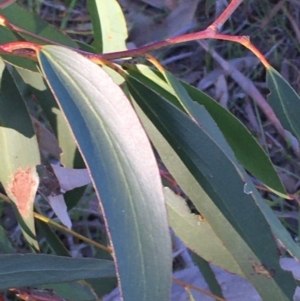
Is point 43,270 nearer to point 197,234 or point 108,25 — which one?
point 197,234

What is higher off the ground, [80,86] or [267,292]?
[80,86]

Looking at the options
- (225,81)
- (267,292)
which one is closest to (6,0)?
(267,292)

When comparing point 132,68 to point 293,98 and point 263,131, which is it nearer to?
point 293,98

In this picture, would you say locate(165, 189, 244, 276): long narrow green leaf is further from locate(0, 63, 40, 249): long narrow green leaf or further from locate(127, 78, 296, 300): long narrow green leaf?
locate(0, 63, 40, 249): long narrow green leaf

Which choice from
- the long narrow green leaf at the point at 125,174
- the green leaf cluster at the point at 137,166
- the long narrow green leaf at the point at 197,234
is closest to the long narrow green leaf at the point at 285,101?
the green leaf cluster at the point at 137,166

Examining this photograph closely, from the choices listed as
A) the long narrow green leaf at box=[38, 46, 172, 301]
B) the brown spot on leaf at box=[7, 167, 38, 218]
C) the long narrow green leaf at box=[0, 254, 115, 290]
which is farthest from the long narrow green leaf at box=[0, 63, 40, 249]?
the long narrow green leaf at box=[38, 46, 172, 301]

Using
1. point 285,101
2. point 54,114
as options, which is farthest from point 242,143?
point 54,114
